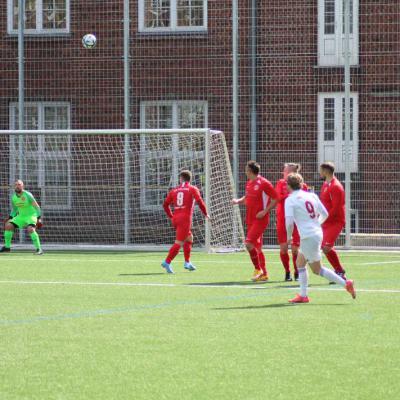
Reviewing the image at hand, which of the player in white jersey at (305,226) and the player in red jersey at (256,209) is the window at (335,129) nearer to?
the player in red jersey at (256,209)

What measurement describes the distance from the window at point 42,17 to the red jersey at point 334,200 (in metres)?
15.4

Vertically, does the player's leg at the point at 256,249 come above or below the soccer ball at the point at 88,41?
below

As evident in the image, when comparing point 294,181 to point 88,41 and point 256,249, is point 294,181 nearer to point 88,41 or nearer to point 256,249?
point 256,249

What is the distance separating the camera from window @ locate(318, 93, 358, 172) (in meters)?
27.7

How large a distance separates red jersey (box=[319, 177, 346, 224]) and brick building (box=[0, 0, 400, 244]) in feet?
32.6

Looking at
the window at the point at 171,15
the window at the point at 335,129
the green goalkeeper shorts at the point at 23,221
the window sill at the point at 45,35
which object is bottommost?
the green goalkeeper shorts at the point at 23,221

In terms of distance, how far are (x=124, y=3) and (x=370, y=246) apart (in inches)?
332

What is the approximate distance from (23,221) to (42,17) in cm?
731

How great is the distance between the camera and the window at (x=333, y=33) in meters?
28.6

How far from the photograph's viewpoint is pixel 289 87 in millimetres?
28797

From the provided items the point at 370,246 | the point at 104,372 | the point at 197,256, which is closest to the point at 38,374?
the point at 104,372

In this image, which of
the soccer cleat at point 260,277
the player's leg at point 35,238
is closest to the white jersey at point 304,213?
the soccer cleat at point 260,277

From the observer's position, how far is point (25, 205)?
83.9 feet

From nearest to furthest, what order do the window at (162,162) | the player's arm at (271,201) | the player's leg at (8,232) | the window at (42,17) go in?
the player's arm at (271,201), the player's leg at (8,232), the window at (162,162), the window at (42,17)
